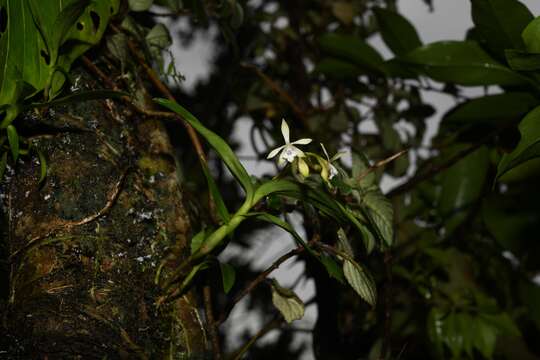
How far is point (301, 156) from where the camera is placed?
0.50 metres

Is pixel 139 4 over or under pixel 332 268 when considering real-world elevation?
over

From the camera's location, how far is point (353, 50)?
102 centimetres

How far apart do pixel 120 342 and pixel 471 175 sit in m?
0.81

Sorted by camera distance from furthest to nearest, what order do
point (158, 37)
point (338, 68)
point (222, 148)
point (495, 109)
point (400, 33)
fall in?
point (338, 68), point (400, 33), point (495, 109), point (158, 37), point (222, 148)

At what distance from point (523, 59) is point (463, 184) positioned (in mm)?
594

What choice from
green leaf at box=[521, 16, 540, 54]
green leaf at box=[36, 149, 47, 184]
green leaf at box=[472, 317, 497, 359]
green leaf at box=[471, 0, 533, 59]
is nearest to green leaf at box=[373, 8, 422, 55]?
A: green leaf at box=[471, 0, 533, 59]

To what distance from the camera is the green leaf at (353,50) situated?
1.00 m

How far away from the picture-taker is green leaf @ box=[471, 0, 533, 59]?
0.65 m

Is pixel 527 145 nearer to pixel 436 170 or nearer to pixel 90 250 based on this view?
pixel 436 170

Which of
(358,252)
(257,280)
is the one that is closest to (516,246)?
(358,252)

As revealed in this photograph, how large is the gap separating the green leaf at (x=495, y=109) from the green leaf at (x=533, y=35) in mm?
205

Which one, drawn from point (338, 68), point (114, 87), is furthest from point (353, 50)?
point (114, 87)

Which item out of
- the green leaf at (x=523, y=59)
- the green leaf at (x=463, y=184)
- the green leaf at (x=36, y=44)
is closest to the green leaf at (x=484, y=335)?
the green leaf at (x=463, y=184)

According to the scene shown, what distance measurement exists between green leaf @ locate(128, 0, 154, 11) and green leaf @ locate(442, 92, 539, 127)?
0.47 metres
